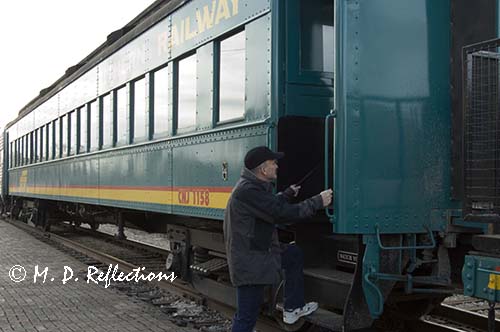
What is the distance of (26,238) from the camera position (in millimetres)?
15422

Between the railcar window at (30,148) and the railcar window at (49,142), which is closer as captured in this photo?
the railcar window at (49,142)

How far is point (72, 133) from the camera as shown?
12.1m

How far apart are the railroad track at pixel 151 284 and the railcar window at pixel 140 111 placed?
6.51ft

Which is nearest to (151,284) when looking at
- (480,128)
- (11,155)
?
(480,128)

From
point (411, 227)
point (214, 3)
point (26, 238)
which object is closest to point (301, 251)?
point (411, 227)

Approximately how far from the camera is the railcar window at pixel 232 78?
5621 millimetres

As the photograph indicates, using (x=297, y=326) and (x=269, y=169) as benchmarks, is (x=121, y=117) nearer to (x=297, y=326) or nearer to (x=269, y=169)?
(x=297, y=326)

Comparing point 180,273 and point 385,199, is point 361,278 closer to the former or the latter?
point 385,199

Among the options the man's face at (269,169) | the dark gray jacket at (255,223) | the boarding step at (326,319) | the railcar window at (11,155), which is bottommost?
the boarding step at (326,319)

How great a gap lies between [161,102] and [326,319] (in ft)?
12.4

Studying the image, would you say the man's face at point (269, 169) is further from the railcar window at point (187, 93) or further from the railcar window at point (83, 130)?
the railcar window at point (83, 130)

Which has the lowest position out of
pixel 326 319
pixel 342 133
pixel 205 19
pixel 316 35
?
pixel 326 319

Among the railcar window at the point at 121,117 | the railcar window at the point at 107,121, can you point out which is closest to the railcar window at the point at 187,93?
the railcar window at the point at 121,117

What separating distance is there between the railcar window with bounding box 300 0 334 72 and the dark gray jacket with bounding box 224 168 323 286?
4.88 feet
